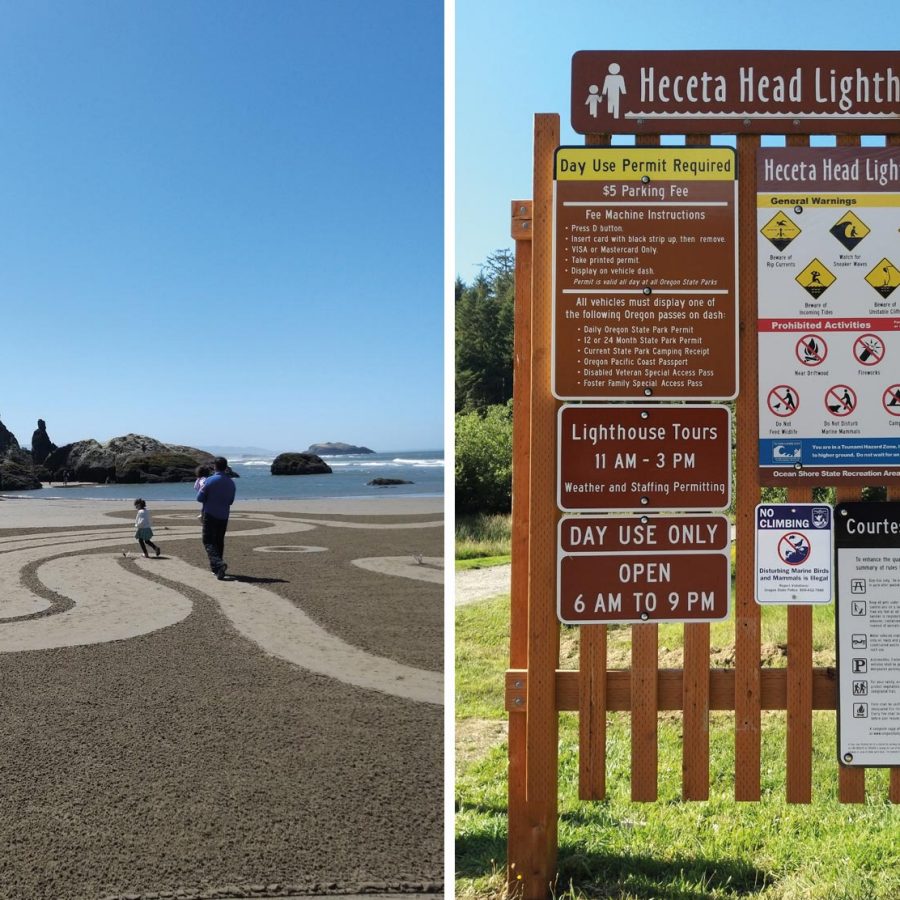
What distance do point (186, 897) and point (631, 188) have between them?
4.18 m

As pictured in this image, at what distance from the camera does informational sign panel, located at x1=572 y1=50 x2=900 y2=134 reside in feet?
12.3

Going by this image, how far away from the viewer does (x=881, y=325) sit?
12.5ft

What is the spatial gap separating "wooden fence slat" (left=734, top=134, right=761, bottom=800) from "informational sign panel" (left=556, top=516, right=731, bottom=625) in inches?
4.9

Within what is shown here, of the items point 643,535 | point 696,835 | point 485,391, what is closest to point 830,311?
point 643,535

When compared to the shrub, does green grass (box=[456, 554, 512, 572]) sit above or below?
below

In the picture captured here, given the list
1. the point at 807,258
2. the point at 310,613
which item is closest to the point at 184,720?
the point at 310,613

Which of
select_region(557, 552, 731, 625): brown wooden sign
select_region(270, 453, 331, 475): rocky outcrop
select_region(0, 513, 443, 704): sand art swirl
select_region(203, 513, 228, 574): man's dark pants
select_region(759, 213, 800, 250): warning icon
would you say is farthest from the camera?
select_region(270, 453, 331, 475): rocky outcrop

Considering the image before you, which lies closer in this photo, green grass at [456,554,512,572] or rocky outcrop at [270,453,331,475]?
green grass at [456,554,512,572]

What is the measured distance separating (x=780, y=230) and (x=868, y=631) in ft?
5.68

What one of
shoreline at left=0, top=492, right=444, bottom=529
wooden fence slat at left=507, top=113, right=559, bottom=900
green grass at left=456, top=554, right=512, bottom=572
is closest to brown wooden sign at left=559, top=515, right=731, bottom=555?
wooden fence slat at left=507, top=113, right=559, bottom=900

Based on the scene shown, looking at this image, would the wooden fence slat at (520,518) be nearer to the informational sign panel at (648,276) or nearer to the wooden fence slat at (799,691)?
the informational sign panel at (648,276)

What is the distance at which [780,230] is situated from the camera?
12.4 ft

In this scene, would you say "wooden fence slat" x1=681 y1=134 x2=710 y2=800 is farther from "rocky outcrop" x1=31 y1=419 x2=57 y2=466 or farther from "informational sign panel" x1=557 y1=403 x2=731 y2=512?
"rocky outcrop" x1=31 y1=419 x2=57 y2=466

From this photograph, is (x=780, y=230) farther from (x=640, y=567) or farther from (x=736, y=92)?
(x=640, y=567)
